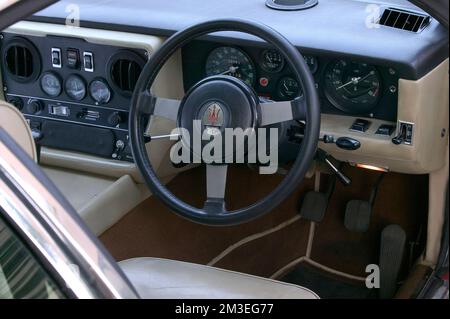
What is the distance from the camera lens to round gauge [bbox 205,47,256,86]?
8.46 ft

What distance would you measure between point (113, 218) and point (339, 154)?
83 centimetres

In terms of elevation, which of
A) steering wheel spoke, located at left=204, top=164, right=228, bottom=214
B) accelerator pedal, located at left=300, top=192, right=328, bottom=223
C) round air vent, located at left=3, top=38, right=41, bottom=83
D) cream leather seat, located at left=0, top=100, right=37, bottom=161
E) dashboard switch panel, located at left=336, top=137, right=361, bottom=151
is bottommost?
accelerator pedal, located at left=300, top=192, right=328, bottom=223

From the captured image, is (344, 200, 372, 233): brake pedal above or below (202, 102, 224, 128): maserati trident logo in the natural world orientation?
below

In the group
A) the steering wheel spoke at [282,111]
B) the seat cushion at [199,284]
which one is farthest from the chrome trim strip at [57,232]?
the steering wheel spoke at [282,111]

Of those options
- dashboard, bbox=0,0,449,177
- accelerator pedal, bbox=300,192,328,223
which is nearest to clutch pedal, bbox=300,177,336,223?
accelerator pedal, bbox=300,192,328,223

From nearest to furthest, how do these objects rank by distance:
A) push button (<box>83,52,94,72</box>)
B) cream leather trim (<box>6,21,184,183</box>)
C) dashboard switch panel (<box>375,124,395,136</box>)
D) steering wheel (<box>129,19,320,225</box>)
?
steering wheel (<box>129,19,320,225</box>) → dashboard switch panel (<box>375,124,395,136</box>) → cream leather trim (<box>6,21,184,183</box>) → push button (<box>83,52,94,72</box>)

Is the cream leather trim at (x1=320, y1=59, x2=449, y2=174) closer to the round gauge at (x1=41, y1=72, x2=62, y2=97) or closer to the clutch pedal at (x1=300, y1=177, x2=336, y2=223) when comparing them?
the clutch pedal at (x1=300, y1=177, x2=336, y2=223)

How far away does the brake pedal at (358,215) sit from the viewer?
296 centimetres

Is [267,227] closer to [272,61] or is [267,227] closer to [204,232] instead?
[204,232]

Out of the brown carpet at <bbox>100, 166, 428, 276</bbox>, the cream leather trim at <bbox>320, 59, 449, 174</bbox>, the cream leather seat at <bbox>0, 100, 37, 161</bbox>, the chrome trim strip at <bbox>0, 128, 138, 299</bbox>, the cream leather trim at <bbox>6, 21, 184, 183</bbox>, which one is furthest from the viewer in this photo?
the brown carpet at <bbox>100, 166, 428, 276</bbox>

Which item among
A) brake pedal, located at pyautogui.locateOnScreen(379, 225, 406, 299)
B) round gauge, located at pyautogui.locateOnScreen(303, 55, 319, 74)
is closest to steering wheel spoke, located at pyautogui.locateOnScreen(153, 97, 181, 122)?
round gauge, located at pyautogui.locateOnScreen(303, 55, 319, 74)

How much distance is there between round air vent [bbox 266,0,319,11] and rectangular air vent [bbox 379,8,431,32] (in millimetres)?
320

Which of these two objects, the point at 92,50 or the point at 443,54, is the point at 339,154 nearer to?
the point at 443,54

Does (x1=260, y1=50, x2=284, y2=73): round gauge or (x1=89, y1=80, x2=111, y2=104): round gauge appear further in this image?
(x1=89, y1=80, x2=111, y2=104): round gauge
